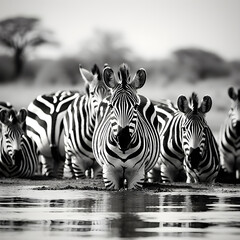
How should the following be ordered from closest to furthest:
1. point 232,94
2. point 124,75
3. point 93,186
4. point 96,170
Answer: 1. point 124,75
2. point 93,186
3. point 96,170
4. point 232,94

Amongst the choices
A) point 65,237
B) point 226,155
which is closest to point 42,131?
point 226,155

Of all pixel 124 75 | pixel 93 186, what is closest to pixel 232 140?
pixel 93 186

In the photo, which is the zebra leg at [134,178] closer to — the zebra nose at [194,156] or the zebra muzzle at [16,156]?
the zebra nose at [194,156]

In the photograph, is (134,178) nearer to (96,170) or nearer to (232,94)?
(96,170)

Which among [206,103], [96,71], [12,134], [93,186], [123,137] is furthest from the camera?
[12,134]

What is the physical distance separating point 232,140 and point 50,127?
3411 millimetres

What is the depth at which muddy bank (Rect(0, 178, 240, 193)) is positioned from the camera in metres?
13.9

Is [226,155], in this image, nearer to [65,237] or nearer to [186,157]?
[186,157]

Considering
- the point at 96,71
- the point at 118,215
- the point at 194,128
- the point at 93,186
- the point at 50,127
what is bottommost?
the point at 118,215

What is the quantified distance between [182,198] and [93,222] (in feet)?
10.5

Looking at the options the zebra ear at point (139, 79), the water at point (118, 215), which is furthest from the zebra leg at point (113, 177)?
the zebra ear at point (139, 79)

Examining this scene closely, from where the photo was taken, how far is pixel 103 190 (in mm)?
13211

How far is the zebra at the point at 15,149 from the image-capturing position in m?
16.6

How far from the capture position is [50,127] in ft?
59.7
